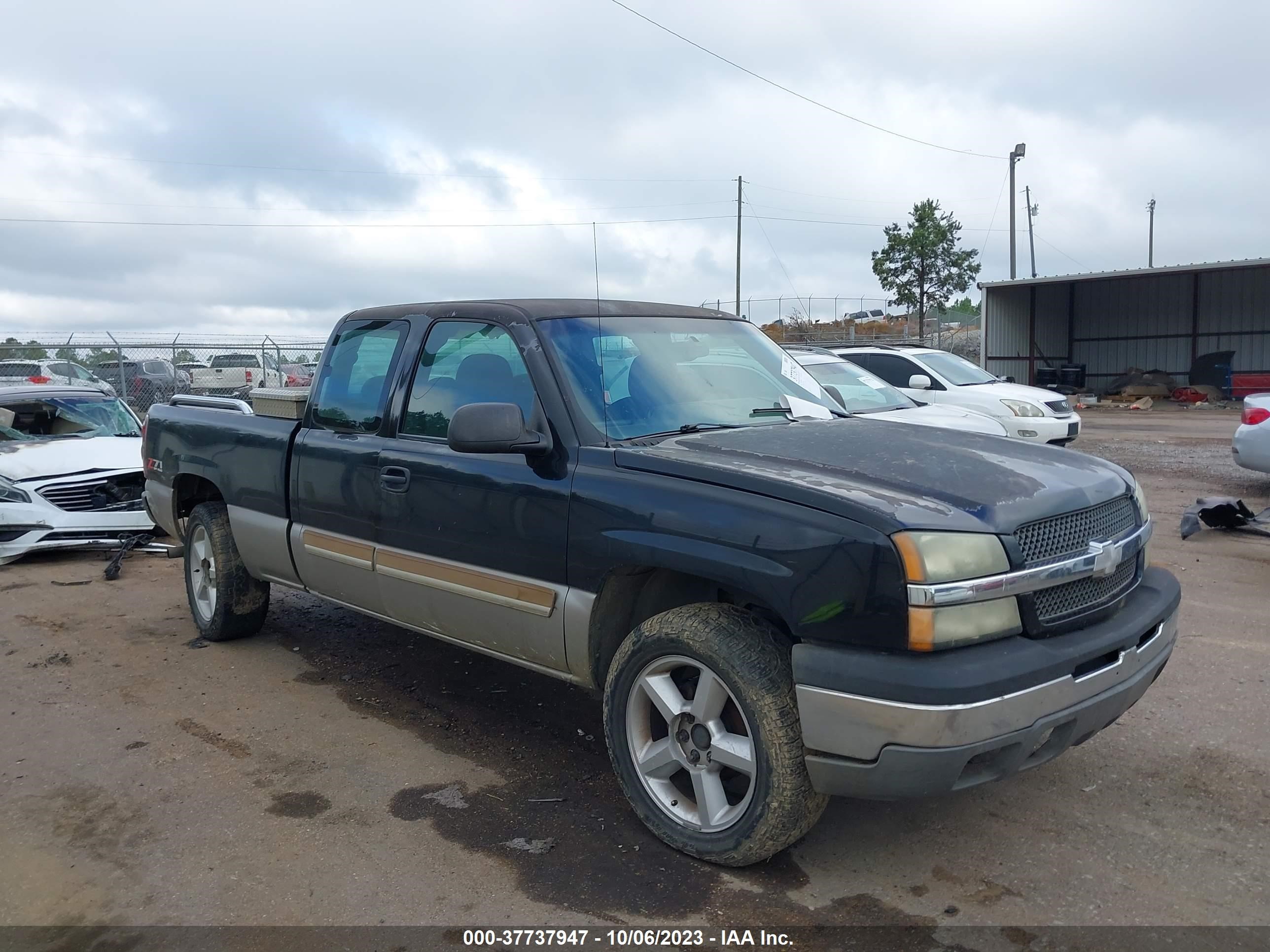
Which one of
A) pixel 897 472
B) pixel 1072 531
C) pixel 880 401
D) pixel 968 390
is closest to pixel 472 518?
pixel 897 472

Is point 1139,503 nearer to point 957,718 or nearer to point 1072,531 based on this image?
point 1072,531

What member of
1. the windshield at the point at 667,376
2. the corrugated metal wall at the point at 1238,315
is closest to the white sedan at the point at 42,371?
the windshield at the point at 667,376

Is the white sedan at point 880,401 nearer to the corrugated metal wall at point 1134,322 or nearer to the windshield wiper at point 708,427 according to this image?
the windshield wiper at point 708,427

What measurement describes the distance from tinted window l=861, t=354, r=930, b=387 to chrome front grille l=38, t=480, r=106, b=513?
975cm

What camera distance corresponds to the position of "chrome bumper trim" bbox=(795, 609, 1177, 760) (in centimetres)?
275

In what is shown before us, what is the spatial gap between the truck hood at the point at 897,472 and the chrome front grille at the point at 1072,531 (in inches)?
1.2

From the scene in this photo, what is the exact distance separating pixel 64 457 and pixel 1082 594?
27.6 ft

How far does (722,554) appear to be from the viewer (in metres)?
3.11

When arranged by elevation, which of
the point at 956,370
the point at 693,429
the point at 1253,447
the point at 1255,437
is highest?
the point at 693,429

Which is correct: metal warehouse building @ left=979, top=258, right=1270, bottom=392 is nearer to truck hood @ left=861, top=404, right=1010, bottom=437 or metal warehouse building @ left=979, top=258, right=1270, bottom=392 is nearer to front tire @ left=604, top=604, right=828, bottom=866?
truck hood @ left=861, top=404, right=1010, bottom=437

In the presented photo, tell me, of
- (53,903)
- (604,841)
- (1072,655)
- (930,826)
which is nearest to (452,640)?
(604,841)

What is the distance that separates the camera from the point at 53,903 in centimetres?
322

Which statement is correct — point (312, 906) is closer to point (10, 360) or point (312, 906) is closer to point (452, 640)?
point (452, 640)

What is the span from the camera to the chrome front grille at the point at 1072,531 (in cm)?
301
